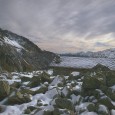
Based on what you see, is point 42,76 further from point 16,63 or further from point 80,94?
point 16,63

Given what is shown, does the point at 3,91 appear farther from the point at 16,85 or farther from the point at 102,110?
the point at 102,110

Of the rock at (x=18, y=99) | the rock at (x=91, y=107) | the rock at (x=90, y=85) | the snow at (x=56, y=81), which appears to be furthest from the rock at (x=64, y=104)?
the snow at (x=56, y=81)

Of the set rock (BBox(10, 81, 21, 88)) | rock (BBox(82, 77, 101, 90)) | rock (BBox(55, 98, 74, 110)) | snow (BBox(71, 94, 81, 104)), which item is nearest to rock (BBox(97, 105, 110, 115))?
rock (BBox(55, 98, 74, 110))

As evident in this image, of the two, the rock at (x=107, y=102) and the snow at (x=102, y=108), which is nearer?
the snow at (x=102, y=108)

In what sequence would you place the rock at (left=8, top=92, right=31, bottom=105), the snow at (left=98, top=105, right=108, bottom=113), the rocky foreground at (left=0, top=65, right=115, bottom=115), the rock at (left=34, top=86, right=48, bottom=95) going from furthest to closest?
the rock at (left=34, top=86, right=48, bottom=95), the rock at (left=8, top=92, right=31, bottom=105), the rocky foreground at (left=0, top=65, right=115, bottom=115), the snow at (left=98, top=105, right=108, bottom=113)

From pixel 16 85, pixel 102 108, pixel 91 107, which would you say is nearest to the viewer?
pixel 102 108

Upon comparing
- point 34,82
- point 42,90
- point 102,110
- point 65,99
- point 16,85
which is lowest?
point 102,110

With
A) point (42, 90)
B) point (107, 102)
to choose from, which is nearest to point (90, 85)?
point (107, 102)

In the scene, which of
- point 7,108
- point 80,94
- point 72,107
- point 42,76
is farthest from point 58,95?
point 42,76

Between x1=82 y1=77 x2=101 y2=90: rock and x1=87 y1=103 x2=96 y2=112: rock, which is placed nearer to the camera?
x1=87 y1=103 x2=96 y2=112: rock

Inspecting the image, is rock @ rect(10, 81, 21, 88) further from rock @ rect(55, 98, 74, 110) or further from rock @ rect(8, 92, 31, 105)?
rock @ rect(55, 98, 74, 110)

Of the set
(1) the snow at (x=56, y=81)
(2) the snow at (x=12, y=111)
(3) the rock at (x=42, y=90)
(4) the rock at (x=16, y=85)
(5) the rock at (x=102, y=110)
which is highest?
(1) the snow at (x=56, y=81)

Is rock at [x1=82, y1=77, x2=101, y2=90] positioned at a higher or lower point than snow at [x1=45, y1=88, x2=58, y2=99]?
higher

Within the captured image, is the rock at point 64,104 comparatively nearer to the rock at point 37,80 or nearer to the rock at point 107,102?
the rock at point 107,102
